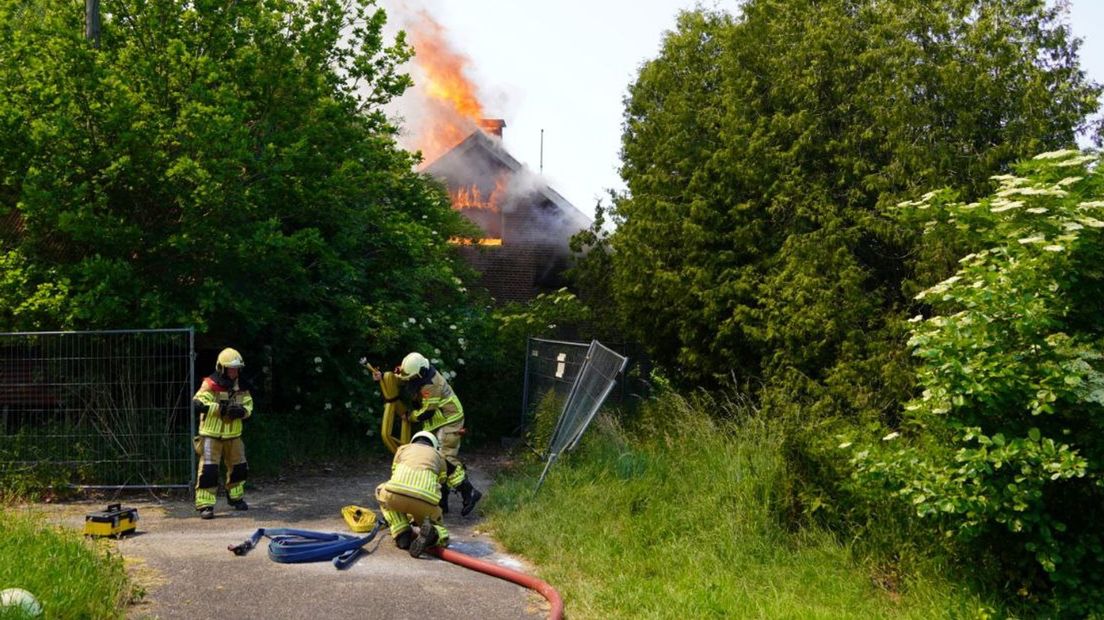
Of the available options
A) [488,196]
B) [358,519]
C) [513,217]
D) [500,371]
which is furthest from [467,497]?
[488,196]

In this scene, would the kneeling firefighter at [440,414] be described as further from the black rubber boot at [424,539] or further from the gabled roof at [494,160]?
the gabled roof at [494,160]

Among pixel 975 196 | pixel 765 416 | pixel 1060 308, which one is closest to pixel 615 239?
pixel 975 196

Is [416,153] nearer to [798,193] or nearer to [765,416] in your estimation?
Result: [798,193]

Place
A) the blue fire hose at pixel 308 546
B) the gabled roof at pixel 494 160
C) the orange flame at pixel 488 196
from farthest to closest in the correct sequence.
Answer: the orange flame at pixel 488 196 < the gabled roof at pixel 494 160 < the blue fire hose at pixel 308 546

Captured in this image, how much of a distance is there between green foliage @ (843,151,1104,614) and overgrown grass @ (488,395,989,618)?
52cm

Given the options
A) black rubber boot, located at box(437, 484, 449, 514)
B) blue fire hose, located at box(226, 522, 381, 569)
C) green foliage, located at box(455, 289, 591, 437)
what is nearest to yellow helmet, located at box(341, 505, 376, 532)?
blue fire hose, located at box(226, 522, 381, 569)

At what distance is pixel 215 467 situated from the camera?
9.62 m

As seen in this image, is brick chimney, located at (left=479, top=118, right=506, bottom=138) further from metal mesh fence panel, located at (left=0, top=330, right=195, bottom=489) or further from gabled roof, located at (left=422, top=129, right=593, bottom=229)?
metal mesh fence panel, located at (left=0, top=330, right=195, bottom=489)

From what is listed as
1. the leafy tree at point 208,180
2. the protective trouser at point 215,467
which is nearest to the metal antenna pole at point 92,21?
the leafy tree at point 208,180

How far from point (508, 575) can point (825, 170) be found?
10.3m

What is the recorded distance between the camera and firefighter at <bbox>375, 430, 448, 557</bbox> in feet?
25.4

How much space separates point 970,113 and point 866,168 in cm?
157

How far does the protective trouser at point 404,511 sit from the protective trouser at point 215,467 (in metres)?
2.39

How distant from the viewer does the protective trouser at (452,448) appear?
9.68 meters
